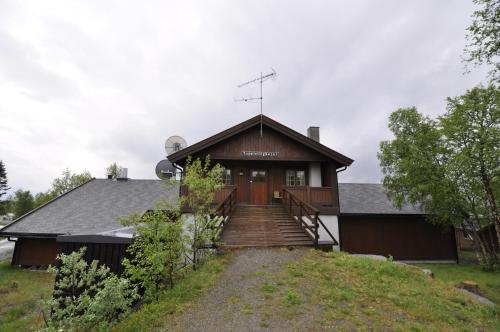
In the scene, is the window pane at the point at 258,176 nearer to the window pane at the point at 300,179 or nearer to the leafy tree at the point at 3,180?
the window pane at the point at 300,179

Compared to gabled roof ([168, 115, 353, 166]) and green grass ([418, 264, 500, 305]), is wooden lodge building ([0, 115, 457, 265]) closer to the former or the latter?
gabled roof ([168, 115, 353, 166])

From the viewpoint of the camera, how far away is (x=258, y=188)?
15250mm

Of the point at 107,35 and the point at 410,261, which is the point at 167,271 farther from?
the point at 410,261

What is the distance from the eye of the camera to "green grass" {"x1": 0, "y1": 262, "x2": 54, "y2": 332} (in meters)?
7.60

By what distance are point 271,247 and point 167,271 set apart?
417 cm

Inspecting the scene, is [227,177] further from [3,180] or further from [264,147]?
[3,180]

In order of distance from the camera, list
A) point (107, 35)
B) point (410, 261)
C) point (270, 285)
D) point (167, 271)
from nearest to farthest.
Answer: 1. point (270, 285)
2. point (167, 271)
3. point (107, 35)
4. point (410, 261)

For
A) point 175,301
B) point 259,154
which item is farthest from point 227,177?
point 175,301

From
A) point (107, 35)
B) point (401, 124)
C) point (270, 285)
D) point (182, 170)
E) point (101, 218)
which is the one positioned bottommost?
point (270, 285)

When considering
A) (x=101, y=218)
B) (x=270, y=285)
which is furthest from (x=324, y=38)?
(x=101, y=218)

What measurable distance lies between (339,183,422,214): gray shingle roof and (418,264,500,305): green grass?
4.25 m

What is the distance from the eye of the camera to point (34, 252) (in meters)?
14.9

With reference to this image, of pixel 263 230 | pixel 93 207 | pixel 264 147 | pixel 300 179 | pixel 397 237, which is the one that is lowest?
pixel 397 237

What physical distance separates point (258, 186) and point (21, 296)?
11.5 meters
